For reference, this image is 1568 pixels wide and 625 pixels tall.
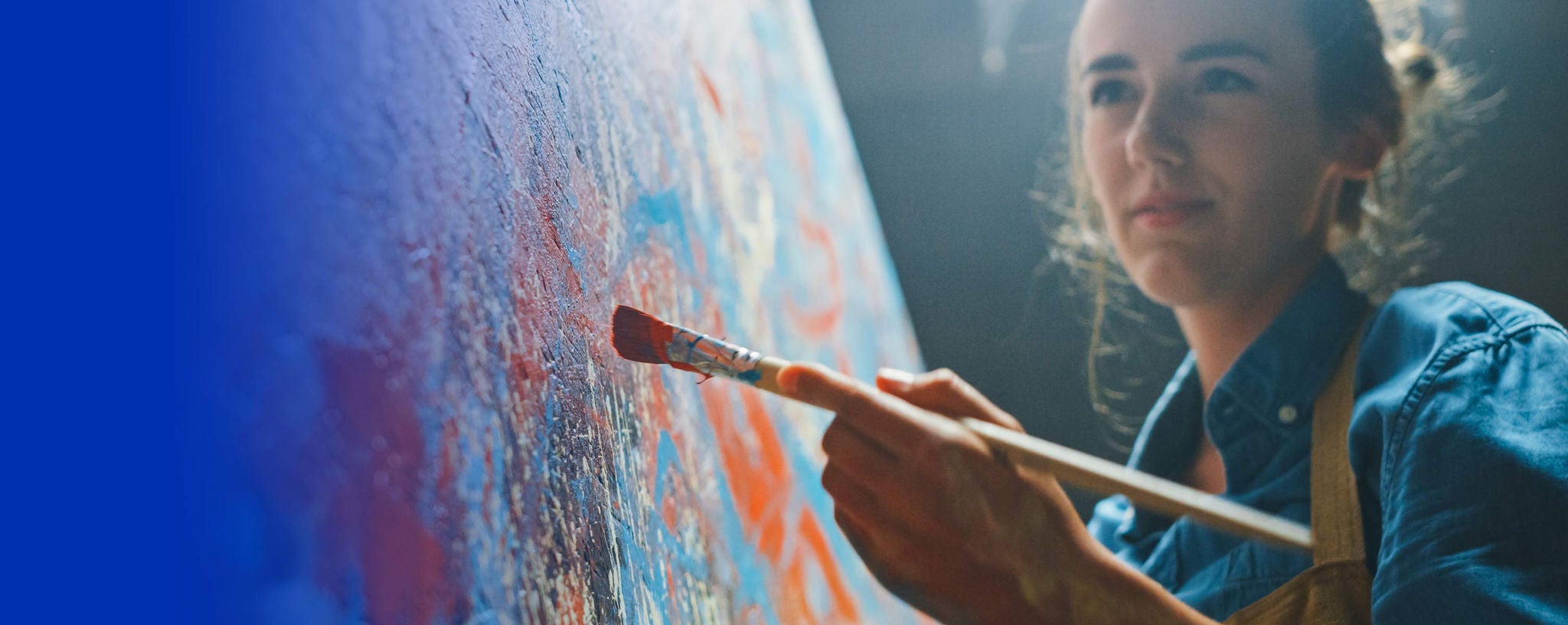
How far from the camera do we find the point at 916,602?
0.67 meters

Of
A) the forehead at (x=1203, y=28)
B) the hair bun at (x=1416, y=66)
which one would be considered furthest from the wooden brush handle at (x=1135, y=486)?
the hair bun at (x=1416, y=66)

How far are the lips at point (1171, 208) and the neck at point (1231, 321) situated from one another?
0.30 feet

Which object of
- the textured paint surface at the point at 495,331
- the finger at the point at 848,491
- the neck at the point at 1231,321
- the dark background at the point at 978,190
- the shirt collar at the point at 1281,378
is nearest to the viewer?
the textured paint surface at the point at 495,331

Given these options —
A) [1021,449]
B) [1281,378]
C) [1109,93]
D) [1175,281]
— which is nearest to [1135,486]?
[1021,449]

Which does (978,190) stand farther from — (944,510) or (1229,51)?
(944,510)

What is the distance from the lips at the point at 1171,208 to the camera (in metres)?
0.88

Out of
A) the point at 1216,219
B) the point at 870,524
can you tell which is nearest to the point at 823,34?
the point at 1216,219

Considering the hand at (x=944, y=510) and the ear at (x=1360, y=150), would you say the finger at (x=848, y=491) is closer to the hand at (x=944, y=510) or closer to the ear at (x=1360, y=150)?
the hand at (x=944, y=510)

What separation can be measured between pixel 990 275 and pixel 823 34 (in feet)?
1.79

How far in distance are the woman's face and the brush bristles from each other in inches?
22.2

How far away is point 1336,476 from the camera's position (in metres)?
0.68

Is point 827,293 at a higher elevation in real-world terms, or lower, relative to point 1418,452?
higher

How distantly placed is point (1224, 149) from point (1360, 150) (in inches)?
6.1

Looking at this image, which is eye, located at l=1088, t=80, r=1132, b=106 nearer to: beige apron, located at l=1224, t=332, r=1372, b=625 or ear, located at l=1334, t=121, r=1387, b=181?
ear, located at l=1334, t=121, r=1387, b=181
